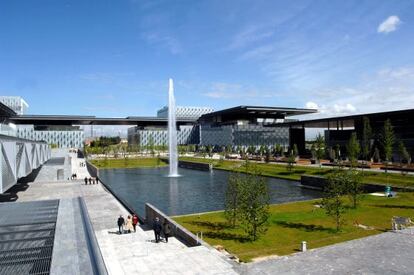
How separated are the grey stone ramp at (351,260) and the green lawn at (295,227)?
1266 millimetres

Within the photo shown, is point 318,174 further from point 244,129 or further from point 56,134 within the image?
point 56,134

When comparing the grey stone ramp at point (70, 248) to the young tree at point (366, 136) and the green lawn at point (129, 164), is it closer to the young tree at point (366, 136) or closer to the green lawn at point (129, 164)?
the young tree at point (366, 136)

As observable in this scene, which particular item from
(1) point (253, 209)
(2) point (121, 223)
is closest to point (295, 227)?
(1) point (253, 209)

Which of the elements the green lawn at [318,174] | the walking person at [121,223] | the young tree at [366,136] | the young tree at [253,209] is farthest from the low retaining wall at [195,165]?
the young tree at [253,209]

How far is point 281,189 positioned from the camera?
49.6 m

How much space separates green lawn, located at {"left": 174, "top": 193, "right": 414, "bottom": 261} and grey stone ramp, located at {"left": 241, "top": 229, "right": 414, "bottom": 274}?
1266 millimetres

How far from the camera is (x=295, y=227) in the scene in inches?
949

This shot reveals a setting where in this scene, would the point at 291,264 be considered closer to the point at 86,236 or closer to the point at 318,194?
the point at 86,236

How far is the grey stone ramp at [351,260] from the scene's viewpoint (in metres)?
15.4

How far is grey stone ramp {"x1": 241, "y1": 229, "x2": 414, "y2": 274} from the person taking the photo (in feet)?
50.5

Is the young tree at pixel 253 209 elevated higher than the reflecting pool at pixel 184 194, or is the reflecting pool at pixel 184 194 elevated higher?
the young tree at pixel 253 209

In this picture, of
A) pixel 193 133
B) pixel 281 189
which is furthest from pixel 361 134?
pixel 193 133

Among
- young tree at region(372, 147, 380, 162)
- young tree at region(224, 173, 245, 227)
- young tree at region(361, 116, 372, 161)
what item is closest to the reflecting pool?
young tree at region(224, 173, 245, 227)

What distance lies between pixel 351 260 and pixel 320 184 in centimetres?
3347
